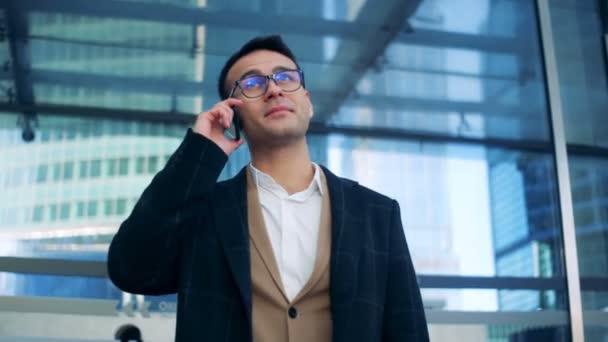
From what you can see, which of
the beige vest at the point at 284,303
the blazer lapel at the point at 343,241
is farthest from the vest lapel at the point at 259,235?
the blazer lapel at the point at 343,241

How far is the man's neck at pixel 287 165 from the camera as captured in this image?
203 centimetres

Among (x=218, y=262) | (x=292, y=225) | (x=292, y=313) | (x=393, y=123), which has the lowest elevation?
(x=292, y=313)

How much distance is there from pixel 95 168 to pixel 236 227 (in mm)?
1645

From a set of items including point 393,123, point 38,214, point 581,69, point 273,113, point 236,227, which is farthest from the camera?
point 393,123

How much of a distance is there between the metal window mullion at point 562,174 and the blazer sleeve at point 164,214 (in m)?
2.05

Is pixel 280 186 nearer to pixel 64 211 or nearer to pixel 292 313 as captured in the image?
pixel 292 313

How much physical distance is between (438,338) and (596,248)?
0.93m

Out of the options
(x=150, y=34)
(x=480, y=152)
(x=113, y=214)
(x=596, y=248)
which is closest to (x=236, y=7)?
(x=150, y=34)

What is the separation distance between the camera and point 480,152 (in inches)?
152

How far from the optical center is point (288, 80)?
6.76 feet

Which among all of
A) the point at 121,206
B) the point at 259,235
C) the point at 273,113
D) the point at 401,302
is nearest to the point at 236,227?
the point at 259,235

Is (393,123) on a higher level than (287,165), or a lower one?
higher

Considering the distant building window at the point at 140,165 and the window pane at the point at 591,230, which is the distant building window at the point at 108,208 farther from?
the window pane at the point at 591,230

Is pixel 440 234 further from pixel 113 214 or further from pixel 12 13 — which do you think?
pixel 12 13
